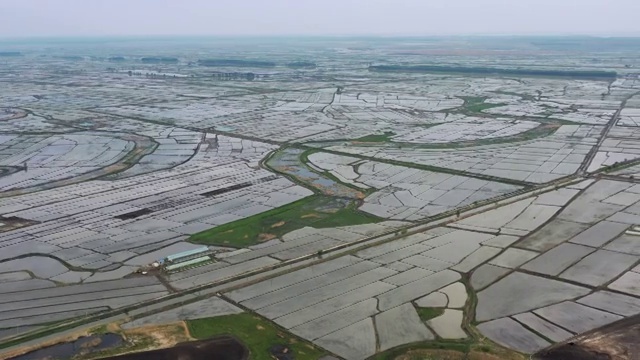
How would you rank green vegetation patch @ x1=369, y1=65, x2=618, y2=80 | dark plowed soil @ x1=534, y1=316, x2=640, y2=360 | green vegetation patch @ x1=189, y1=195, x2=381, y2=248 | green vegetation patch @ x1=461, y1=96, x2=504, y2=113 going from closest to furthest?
dark plowed soil @ x1=534, y1=316, x2=640, y2=360
green vegetation patch @ x1=189, y1=195, x2=381, y2=248
green vegetation patch @ x1=461, y1=96, x2=504, y2=113
green vegetation patch @ x1=369, y1=65, x2=618, y2=80

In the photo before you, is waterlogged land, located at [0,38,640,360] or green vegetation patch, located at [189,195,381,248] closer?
waterlogged land, located at [0,38,640,360]

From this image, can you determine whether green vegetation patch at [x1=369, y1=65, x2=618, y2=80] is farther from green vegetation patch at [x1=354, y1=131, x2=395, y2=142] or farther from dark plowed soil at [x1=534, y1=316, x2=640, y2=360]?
dark plowed soil at [x1=534, y1=316, x2=640, y2=360]

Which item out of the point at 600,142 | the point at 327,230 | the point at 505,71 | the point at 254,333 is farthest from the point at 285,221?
the point at 505,71

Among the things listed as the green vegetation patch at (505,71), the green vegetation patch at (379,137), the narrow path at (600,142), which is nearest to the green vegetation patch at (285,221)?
the narrow path at (600,142)

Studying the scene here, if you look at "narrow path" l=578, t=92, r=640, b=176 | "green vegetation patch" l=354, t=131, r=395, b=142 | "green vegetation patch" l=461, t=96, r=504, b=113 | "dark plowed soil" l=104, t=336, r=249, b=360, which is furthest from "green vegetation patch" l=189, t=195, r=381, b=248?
"green vegetation patch" l=461, t=96, r=504, b=113

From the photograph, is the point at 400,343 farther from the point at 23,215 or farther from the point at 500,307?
the point at 23,215

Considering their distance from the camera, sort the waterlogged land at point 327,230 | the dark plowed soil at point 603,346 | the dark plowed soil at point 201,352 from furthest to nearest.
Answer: the waterlogged land at point 327,230
the dark plowed soil at point 201,352
the dark plowed soil at point 603,346

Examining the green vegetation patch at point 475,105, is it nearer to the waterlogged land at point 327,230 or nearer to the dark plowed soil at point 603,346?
the waterlogged land at point 327,230
